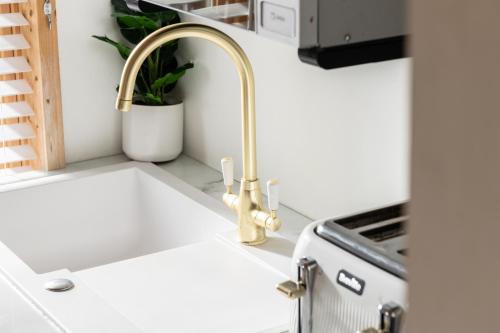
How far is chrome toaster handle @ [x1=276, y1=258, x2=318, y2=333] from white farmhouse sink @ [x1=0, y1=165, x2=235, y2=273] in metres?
0.70

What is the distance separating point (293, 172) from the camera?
→ 181cm

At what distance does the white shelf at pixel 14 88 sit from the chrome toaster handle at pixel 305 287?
3.68 ft

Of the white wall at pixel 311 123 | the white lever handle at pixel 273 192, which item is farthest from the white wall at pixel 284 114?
the white lever handle at pixel 273 192

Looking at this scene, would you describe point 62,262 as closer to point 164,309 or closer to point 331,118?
point 164,309

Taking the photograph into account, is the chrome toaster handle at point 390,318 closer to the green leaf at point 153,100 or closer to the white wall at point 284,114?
the white wall at point 284,114

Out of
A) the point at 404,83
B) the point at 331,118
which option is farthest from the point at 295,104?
the point at 404,83

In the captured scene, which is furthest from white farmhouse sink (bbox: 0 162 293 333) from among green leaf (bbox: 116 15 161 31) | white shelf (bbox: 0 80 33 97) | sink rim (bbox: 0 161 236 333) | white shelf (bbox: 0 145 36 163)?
green leaf (bbox: 116 15 161 31)

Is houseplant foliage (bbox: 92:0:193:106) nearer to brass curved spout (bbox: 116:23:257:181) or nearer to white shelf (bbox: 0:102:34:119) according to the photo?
white shelf (bbox: 0:102:34:119)

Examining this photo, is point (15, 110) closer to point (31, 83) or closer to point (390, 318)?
point (31, 83)

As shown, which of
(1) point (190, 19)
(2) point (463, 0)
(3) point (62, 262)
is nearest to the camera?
(2) point (463, 0)

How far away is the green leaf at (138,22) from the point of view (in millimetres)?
2057

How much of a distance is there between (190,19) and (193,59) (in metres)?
0.10

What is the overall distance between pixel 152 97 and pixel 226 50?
1.64ft

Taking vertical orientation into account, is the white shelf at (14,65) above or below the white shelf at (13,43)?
below
